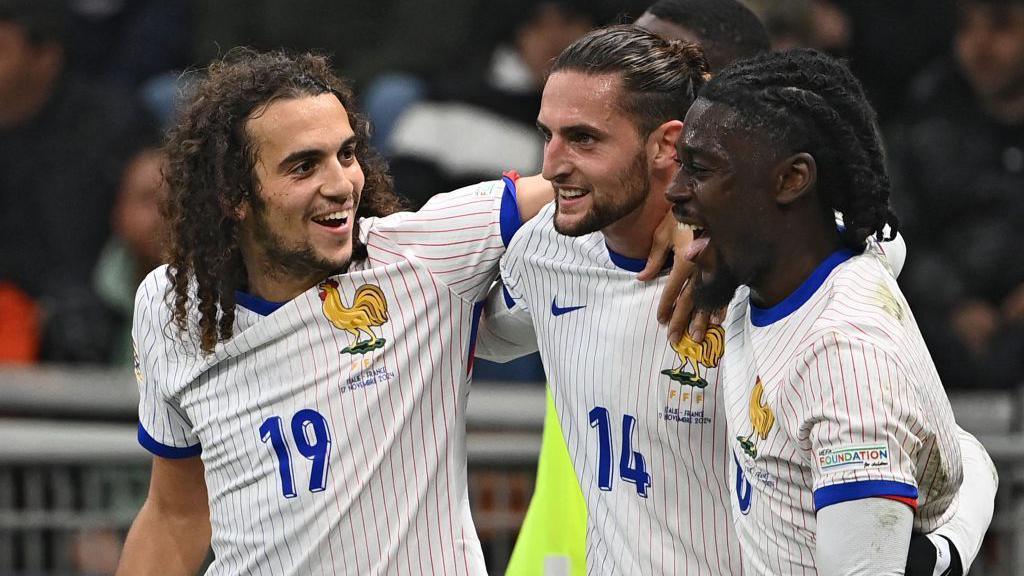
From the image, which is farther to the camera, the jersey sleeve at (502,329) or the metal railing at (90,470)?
the metal railing at (90,470)

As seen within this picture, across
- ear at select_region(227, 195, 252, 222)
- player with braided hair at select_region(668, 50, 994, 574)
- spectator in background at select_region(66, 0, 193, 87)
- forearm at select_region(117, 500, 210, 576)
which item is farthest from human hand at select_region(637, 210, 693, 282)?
spectator in background at select_region(66, 0, 193, 87)

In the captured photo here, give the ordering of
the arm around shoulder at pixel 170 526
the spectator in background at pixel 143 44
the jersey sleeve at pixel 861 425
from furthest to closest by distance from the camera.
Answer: the spectator in background at pixel 143 44 < the arm around shoulder at pixel 170 526 < the jersey sleeve at pixel 861 425

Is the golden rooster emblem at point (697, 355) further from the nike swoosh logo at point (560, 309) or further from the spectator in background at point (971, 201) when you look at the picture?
the spectator in background at point (971, 201)

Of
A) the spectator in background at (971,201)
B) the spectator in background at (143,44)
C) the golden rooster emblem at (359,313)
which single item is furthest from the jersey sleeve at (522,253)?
the spectator in background at (143,44)

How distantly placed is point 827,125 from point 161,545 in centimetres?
214

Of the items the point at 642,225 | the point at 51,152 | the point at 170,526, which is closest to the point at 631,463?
the point at 642,225

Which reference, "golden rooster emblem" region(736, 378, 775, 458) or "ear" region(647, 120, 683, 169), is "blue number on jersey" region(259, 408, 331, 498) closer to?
"ear" region(647, 120, 683, 169)

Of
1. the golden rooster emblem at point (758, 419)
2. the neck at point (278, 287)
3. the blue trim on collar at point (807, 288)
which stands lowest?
the golden rooster emblem at point (758, 419)

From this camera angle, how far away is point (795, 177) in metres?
3.02

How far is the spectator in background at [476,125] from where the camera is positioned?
697 cm

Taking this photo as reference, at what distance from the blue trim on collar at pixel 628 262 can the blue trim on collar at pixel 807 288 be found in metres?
0.62

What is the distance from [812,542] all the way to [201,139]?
184 centimetres

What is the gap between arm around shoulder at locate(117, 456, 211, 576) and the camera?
4223 millimetres

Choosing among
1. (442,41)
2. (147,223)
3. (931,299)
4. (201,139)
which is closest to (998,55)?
(931,299)
